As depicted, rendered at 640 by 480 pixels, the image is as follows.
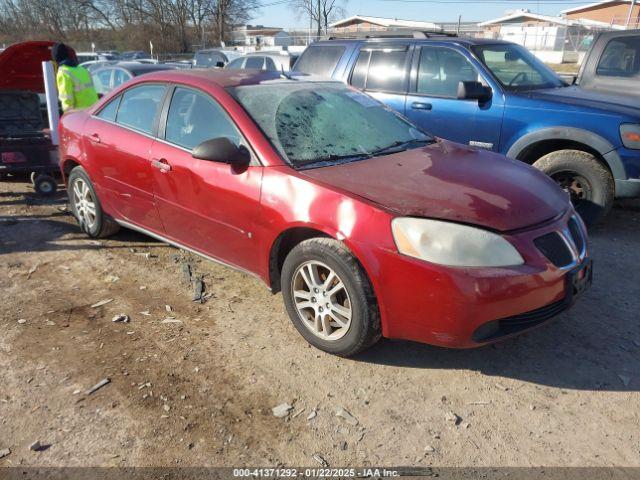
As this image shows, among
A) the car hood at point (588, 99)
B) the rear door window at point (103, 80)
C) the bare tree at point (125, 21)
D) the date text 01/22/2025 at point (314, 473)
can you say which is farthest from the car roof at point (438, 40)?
the bare tree at point (125, 21)

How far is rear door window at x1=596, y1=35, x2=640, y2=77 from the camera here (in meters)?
6.64

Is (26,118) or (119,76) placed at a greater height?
(119,76)

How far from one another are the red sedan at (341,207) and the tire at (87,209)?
0.32 metres

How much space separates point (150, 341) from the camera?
338 centimetres

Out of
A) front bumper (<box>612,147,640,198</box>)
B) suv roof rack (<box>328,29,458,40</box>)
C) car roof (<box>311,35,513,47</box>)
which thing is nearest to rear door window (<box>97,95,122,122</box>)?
car roof (<box>311,35,513,47</box>)

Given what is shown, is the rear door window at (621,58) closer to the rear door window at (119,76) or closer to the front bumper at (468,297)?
the front bumper at (468,297)

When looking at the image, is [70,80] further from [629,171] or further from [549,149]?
[629,171]

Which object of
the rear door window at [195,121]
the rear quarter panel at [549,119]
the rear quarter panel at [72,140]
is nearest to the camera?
the rear door window at [195,121]

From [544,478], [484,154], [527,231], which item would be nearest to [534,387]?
[544,478]

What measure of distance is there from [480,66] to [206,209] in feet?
12.2

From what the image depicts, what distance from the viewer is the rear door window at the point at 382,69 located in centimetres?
625

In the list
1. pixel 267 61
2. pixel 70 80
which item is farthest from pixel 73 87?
pixel 267 61

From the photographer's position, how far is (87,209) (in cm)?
503

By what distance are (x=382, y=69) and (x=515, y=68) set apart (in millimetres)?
1546
